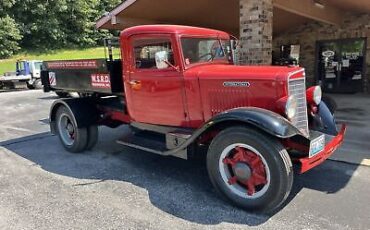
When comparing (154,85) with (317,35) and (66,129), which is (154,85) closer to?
(66,129)

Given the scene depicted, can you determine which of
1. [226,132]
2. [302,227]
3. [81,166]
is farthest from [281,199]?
[81,166]

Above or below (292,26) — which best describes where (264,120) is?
below

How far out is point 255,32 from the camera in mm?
7023

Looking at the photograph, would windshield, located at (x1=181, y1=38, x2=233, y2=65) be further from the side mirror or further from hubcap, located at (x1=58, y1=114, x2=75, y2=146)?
hubcap, located at (x1=58, y1=114, x2=75, y2=146)

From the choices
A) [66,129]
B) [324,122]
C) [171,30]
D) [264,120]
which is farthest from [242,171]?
[66,129]

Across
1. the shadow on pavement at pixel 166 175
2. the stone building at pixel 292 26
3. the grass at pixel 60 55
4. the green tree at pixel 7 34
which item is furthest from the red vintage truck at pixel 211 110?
the green tree at pixel 7 34

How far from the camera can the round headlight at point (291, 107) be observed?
12.7 ft

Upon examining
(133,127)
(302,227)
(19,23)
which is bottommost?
(302,227)

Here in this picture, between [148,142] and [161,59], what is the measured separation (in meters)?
1.24

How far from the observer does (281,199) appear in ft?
12.1

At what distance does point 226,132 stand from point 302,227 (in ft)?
4.01

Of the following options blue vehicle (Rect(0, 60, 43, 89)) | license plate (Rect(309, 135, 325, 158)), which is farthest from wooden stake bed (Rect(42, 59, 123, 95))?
blue vehicle (Rect(0, 60, 43, 89))

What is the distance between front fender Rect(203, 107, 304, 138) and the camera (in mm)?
3576

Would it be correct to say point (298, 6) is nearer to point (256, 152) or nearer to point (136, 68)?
point (136, 68)
